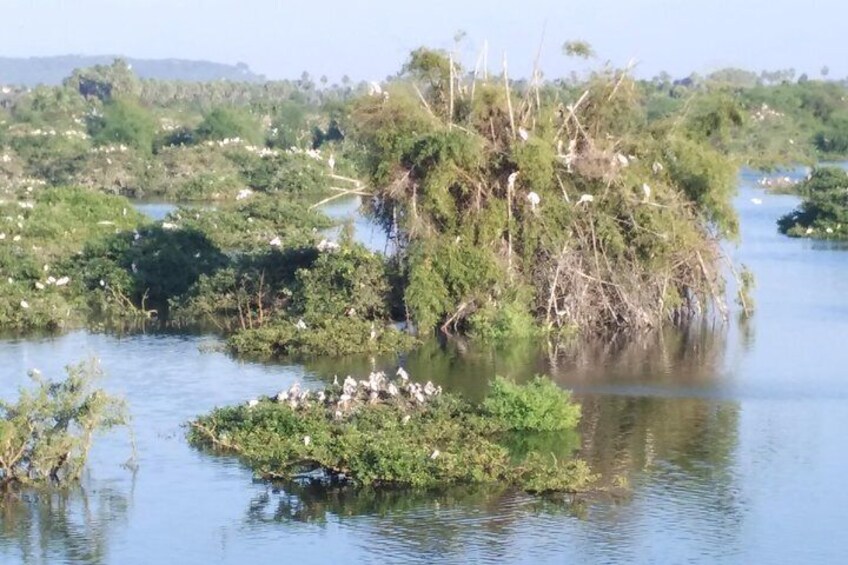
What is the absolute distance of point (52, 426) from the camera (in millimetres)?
17250

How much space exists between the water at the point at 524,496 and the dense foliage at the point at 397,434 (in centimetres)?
28

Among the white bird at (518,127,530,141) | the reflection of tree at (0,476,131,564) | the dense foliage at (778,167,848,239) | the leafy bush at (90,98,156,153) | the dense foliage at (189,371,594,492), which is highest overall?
the leafy bush at (90,98,156,153)

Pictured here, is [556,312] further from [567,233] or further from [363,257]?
[363,257]

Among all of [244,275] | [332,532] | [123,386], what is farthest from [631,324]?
[332,532]

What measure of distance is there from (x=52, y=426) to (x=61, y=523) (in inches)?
59.8

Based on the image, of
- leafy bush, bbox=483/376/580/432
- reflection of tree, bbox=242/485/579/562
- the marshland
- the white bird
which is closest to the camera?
reflection of tree, bbox=242/485/579/562

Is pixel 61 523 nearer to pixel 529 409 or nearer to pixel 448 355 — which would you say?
→ pixel 529 409

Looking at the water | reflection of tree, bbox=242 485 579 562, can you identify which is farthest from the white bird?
reflection of tree, bbox=242 485 579 562

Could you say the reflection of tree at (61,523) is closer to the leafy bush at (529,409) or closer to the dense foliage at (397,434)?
the dense foliage at (397,434)

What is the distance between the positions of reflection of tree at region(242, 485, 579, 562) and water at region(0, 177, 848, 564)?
30 mm

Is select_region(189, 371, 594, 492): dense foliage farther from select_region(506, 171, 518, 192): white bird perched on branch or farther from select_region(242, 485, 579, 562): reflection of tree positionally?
select_region(506, 171, 518, 192): white bird perched on branch

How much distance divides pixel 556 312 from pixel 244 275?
214 inches

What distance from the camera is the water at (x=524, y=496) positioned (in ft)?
50.4

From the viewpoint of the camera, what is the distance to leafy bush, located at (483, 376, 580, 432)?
19.6 m
